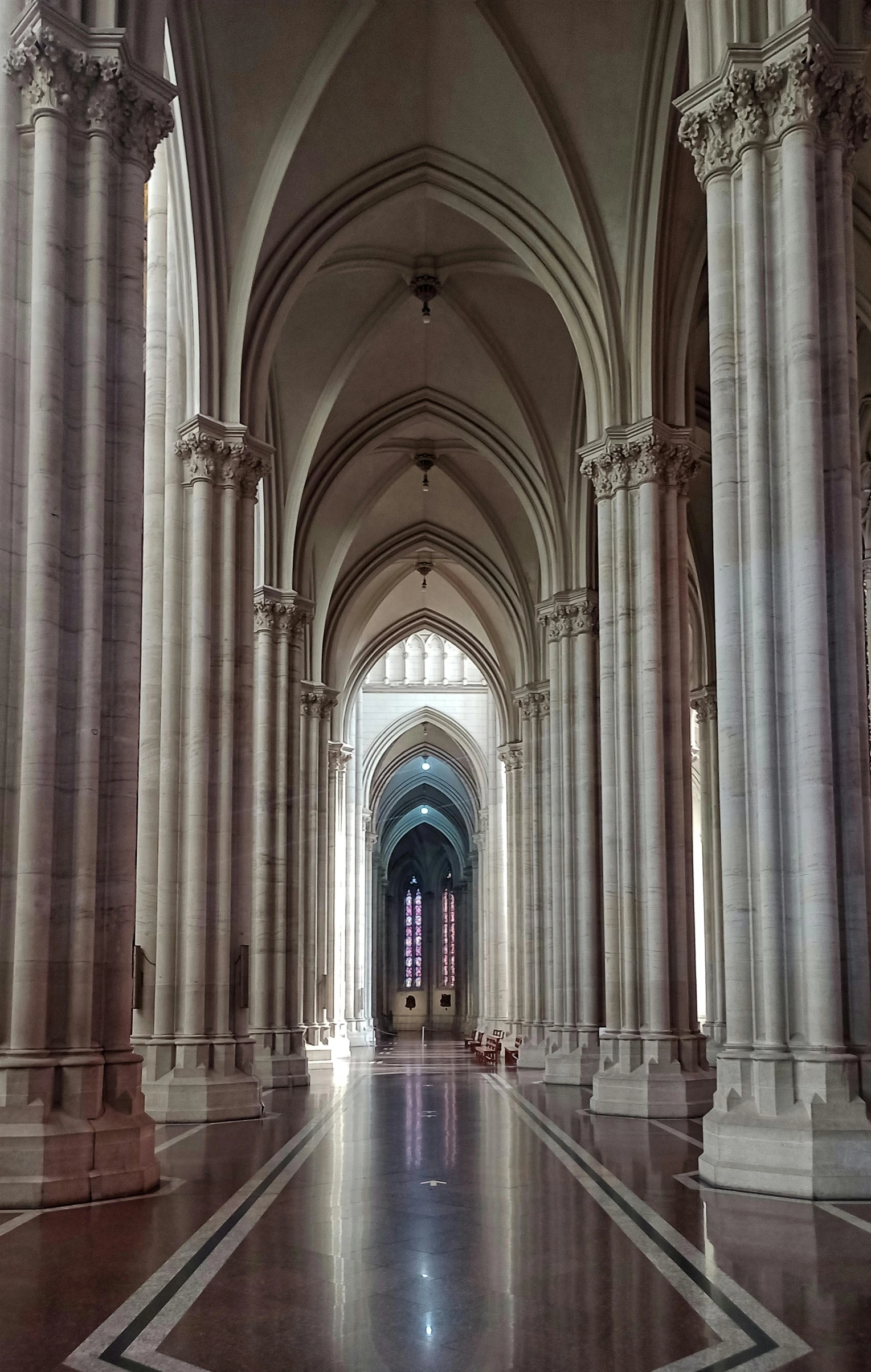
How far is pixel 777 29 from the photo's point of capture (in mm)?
10898

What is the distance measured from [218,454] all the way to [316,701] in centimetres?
1524

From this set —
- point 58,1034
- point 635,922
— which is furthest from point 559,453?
point 58,1034

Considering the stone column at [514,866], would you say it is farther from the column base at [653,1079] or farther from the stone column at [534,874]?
the column base at [653,1079]

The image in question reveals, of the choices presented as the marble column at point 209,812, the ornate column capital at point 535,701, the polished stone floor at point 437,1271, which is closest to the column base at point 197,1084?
the marble column at point 209,812

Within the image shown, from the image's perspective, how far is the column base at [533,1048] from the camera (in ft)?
94.9

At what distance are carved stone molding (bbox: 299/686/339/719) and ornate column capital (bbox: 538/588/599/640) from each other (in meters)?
8.32

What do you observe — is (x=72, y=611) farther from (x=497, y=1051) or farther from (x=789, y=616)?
(x=497, y=1051)

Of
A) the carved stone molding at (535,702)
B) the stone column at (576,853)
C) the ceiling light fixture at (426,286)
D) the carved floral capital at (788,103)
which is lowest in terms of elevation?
the stone column at (576,853)

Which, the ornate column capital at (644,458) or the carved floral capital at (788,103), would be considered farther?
the ornate column capital at (644,458)

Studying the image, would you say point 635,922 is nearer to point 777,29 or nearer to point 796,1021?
point 796,1021

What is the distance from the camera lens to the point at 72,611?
10172 millimetres

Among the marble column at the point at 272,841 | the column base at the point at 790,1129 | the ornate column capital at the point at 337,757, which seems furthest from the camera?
the ornate column capital at the point at 337,757

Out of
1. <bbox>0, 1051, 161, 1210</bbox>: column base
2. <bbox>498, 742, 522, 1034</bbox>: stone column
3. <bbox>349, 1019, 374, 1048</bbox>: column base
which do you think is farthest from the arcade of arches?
<bbox>349, 1019, 374, 1048</bbox>: column base

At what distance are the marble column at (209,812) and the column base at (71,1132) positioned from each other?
20.8ft
